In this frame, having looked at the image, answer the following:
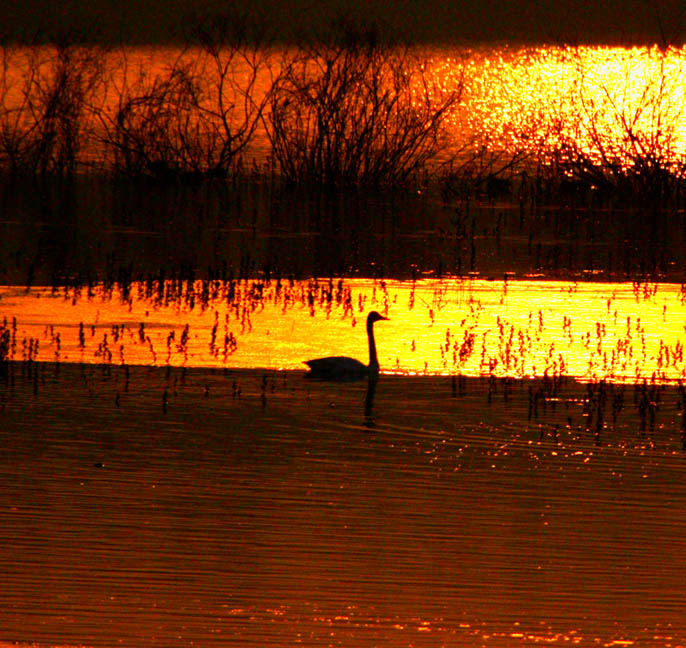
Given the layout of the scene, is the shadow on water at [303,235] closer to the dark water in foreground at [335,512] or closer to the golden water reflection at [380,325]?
the golden water reflection at [380,325]

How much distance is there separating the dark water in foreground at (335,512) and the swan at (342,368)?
20cm

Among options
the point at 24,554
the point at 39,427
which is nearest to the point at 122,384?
the point at 39,427

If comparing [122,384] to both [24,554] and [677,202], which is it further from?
[677,202]

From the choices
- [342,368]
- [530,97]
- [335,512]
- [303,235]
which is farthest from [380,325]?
[530,97]

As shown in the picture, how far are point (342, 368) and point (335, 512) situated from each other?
3966 millimetres

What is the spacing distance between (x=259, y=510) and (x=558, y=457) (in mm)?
2099

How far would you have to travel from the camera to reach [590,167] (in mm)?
28531

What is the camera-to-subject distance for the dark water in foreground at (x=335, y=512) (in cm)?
615

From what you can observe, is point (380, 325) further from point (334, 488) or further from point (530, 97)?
point (530, 97)

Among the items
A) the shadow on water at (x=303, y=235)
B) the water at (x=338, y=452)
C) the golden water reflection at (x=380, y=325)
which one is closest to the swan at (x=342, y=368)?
the water at (x=338, y=452)

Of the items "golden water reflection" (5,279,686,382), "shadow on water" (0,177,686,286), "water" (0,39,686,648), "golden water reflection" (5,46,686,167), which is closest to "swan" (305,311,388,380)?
"water" (0,39,686,648)

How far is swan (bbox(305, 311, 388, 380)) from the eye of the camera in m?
11.7

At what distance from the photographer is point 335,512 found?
25.6 ft

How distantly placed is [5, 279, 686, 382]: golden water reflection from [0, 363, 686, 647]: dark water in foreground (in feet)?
2.91
